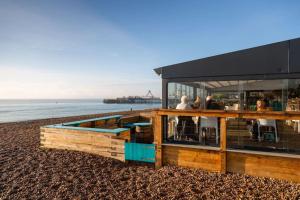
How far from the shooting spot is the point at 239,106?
4.90 m

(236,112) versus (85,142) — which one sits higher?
(236,112)

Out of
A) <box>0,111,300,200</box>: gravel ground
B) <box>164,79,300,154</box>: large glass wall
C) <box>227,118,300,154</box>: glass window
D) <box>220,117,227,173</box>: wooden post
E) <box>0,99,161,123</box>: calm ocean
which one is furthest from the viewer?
<box>0,99,161,123</box>: calm ocean

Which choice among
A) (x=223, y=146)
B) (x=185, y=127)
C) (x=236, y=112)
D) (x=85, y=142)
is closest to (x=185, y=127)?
(x=185, y=127)

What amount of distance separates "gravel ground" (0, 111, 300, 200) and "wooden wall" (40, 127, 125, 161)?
29 centimetres

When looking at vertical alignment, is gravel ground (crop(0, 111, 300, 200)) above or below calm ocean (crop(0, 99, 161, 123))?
above

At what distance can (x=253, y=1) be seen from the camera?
7.96m

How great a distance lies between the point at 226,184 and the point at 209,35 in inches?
436

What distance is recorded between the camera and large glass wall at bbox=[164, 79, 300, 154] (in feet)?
14.4

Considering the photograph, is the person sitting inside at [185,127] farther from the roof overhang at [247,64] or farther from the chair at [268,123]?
the chair at [268,123]

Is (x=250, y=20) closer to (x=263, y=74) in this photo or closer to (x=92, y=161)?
(x=263, y=74)

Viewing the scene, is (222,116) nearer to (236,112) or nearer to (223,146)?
(236,112)

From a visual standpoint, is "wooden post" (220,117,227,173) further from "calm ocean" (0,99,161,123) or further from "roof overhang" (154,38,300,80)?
"calm ocean" (0,99,161,123)

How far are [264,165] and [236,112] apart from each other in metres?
1.15

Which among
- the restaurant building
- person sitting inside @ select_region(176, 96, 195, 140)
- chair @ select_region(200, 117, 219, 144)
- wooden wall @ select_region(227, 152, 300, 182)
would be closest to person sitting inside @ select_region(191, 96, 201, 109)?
the restaurant building
